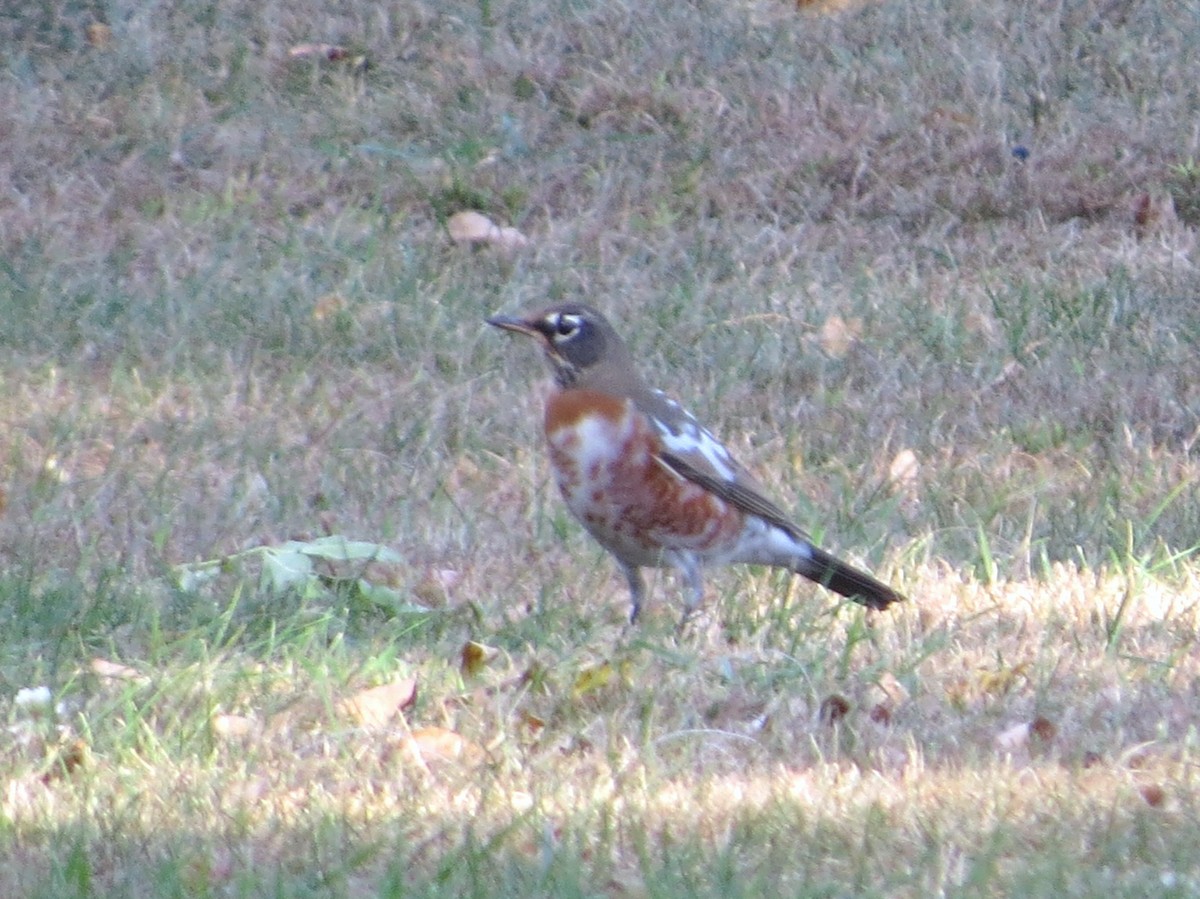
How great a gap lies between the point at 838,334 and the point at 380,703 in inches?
138

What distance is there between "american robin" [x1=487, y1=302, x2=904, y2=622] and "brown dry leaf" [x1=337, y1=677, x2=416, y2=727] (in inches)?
31.7

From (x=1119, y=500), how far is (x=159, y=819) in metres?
3.23

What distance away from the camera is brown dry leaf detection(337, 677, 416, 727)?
4.34m

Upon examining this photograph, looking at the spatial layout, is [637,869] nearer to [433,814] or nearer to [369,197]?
[433,814]

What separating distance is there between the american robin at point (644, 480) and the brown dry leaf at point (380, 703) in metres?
0.80

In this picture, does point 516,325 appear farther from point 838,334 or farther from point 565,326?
point 838,334

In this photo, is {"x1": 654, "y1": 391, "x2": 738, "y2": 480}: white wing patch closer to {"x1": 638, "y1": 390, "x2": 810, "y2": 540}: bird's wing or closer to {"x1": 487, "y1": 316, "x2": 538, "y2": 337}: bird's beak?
{"x1": 638, "y1": 390, "x2": 810, "y2": 540}: bird's wing

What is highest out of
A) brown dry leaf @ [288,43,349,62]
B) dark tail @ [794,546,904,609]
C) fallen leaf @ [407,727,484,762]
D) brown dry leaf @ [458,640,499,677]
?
fallen leaf @ [407,727,484,762]

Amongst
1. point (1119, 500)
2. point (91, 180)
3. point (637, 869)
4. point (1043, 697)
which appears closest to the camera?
point (637, 869)

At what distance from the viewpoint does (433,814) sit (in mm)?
3867

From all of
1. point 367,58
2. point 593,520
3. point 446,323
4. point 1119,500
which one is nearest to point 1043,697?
point 593,520

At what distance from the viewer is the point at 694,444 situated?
5219mm

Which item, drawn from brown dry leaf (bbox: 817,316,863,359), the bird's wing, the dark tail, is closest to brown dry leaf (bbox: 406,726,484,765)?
the bird's wing

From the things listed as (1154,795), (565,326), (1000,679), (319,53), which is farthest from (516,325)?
(319,53)
